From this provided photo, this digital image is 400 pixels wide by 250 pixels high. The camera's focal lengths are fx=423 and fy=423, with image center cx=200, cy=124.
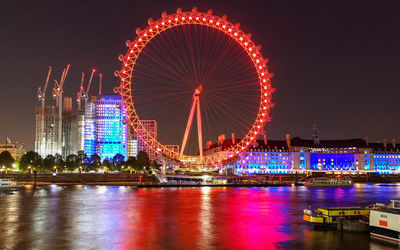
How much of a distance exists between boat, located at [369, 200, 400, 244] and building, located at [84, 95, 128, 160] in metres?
165

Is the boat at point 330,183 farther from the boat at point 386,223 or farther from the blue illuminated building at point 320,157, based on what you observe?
the blue illuminated building at point 320,157

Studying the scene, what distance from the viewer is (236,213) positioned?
27.7 meters

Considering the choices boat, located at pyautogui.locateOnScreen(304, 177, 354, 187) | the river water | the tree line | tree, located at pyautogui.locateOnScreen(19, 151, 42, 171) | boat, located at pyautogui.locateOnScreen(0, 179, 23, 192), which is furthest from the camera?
the tree line

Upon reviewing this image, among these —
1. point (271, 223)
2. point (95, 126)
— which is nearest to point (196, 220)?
point (271, 223)

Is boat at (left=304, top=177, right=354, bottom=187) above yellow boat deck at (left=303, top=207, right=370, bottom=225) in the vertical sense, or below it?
below

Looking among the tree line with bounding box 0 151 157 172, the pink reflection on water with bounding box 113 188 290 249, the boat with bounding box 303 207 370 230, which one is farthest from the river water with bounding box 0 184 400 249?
the tree line with bounding box 0 151 157 172

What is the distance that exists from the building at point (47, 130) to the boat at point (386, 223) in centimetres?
17891

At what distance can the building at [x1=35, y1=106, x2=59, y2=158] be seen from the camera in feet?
601

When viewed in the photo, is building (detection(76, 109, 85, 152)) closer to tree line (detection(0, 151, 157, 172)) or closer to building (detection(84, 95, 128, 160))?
building (detection(84, 95, 128, 160))

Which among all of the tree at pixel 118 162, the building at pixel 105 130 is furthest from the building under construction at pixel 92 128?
the tree at pixel 118 162

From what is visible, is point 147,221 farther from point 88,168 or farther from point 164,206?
point 88,168

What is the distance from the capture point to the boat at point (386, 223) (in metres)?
17.5

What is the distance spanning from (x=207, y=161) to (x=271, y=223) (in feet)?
134

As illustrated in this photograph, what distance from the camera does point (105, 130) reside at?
181750 millimetres
